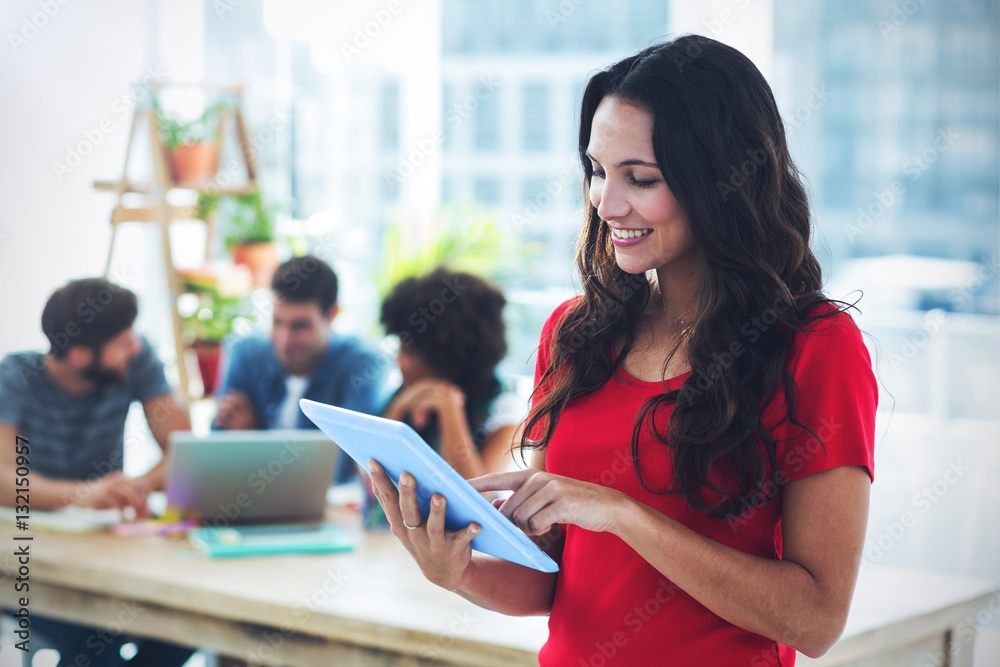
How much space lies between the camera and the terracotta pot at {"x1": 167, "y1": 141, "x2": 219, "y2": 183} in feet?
12.6

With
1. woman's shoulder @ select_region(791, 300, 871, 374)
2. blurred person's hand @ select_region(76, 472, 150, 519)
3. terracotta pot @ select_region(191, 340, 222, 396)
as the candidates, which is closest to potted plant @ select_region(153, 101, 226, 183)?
terracotta pot @ select_region(191, 340, 222, 396)

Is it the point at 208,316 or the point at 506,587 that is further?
the point at 208,316

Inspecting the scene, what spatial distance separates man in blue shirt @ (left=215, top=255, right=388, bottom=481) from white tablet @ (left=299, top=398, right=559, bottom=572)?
1923 millimetres

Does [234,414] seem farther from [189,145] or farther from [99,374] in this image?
[189,145]

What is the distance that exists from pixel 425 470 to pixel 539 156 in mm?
3631

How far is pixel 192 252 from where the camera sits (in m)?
4.37

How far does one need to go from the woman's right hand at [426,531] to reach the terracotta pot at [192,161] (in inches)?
119

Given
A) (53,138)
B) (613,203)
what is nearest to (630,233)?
(613,203)

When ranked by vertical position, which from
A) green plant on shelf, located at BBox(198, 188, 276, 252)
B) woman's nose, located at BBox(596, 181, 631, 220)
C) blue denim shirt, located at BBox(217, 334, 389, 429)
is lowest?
blue denim shirt, located at BBox(217, 334, 389, 429)

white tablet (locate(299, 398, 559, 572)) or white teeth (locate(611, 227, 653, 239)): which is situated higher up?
white teeth (locate(611, 227, 653, 239))

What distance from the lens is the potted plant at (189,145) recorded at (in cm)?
381

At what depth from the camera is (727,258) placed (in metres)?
1.13

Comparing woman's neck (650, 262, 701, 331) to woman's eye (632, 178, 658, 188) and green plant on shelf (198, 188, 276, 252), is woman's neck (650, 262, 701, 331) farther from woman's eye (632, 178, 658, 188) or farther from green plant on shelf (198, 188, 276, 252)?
green plant on shelf (198, 188, 276, 252)

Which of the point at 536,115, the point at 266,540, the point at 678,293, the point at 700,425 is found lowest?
the point at 266,540
